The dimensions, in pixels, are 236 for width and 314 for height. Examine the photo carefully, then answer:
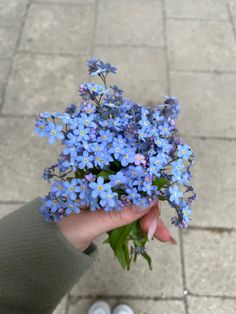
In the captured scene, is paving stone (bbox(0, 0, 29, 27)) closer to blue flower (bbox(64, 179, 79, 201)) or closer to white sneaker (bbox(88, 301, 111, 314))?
white sneaker (bbox(88, 301, 111, 314))

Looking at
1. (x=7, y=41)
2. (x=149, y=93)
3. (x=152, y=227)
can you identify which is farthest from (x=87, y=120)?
(x=7, y=41)

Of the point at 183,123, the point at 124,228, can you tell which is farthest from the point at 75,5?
the point at 124,228

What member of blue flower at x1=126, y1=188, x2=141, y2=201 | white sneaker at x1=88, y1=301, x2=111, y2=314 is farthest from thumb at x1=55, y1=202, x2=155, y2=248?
white sneaker at x1=88, y1=301, x2=111, y2=314

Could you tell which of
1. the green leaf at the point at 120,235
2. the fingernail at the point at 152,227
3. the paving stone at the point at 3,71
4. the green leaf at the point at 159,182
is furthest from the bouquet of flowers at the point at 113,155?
the paving stone at the point at 3,71

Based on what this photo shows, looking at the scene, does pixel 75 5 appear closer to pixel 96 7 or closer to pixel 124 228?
pixel 96 7

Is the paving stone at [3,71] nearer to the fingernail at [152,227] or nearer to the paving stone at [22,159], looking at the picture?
the paving stone at [22,159]

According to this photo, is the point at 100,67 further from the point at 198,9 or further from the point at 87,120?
the point at 198,9

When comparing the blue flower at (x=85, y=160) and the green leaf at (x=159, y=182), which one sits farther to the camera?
the green leaf at (x=159, y=182)

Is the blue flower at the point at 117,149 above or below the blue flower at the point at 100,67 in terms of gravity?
below
